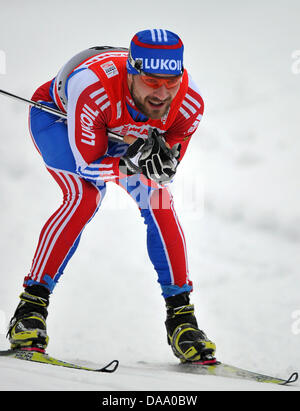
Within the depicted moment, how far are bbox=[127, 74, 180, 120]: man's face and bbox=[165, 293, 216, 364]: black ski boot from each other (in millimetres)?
855

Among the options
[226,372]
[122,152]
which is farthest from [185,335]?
[122,152]

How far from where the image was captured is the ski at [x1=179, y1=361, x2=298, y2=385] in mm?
2297

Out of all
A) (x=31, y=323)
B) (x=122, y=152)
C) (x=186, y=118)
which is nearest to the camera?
(x=31, y=323)

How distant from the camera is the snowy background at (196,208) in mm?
2975

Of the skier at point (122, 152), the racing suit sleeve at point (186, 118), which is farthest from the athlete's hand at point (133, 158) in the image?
the racing suit sleeve at point (186, 118)

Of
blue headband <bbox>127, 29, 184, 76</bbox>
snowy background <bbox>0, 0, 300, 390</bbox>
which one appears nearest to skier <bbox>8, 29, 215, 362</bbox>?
blue headband <bbox>127, 29, 184, 76</bbox>

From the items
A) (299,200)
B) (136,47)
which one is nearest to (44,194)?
(299,200)

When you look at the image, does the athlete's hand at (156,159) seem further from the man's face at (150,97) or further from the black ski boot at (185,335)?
the black ski boot at (185,335)

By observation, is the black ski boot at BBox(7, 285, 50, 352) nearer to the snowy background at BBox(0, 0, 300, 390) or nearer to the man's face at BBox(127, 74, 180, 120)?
the snowy background at BBox(0, 0, 300, 390)

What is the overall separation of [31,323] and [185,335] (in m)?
0.69

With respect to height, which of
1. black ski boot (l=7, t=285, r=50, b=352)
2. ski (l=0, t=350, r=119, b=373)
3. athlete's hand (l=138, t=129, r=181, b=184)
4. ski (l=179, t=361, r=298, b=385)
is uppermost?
athlete's hand (l=138, t=129, r=181, b=184)

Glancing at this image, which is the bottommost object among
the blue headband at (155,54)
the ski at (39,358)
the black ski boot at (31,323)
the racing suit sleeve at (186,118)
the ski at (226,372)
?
the ski at (226,372)

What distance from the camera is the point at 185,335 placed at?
8.40 ft

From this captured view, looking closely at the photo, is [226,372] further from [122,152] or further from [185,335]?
[122,152]
